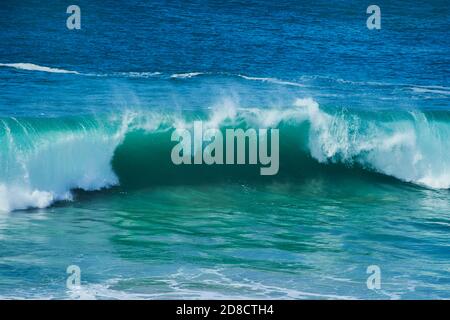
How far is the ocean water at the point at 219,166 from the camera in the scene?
1154 cm

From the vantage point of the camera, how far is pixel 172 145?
18266mm

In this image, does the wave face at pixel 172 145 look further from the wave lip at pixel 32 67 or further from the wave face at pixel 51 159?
the wave lip at pixel 32 67

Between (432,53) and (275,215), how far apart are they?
17216mm

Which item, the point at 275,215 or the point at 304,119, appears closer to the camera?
the point at 275,215

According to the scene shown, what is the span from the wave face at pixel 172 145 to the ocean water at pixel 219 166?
0.13 feet

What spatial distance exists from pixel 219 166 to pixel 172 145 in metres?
1.05

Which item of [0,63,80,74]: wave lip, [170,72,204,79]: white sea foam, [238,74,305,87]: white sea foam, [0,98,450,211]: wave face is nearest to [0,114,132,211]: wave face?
[0,98,450,211]: wave face

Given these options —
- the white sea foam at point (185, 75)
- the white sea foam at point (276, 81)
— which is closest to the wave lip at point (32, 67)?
the white sea foam at point (185, 75)

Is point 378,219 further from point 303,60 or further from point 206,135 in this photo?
point 303,60

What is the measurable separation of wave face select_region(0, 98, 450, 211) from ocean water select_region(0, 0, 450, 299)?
0.04m

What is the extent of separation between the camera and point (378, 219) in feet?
48.2

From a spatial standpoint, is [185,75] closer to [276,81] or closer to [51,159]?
[276,81]
